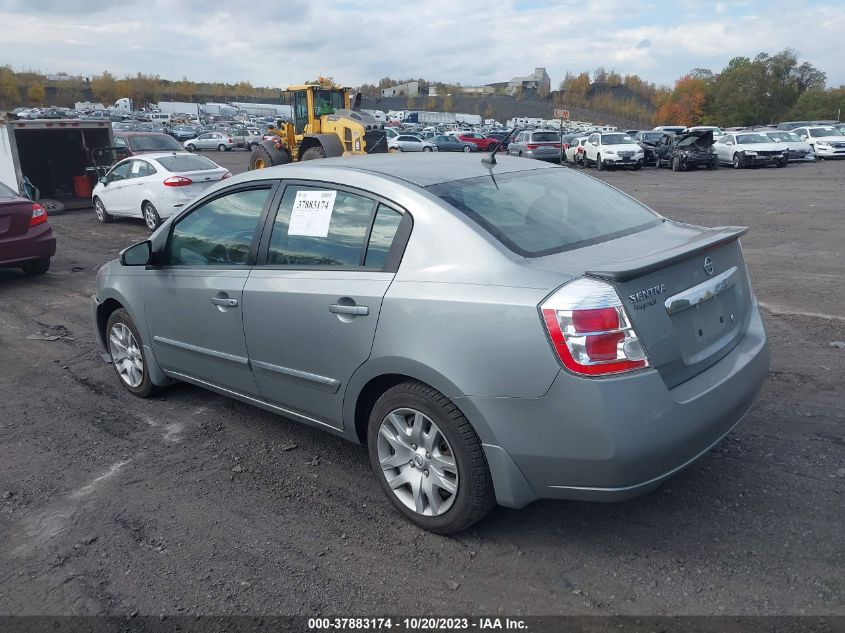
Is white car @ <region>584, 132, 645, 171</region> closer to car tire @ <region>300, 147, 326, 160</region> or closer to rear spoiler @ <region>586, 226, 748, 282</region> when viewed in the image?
car tire @ <region>300, 147, 326, 160</region>

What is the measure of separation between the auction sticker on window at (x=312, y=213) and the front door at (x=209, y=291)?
0.28m

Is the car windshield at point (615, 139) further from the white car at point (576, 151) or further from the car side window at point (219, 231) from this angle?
the car side window at point (219, 231)

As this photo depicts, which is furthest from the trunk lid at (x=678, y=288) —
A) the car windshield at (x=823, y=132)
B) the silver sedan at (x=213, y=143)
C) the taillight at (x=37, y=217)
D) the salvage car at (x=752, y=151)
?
the silver sedan at (x=213, y=143)

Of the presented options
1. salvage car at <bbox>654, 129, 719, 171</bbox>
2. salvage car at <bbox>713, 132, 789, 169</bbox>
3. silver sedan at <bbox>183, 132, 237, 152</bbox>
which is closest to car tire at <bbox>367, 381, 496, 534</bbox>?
salvage car at <bbox>654, 129, 719, 171</bbox>

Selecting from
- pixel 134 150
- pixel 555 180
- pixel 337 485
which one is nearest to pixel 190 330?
pixel 337 485

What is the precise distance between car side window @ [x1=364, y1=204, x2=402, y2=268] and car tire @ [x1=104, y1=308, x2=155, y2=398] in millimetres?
2388

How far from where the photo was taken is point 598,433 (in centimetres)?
278

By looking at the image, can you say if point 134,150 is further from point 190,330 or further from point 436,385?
point 436,385

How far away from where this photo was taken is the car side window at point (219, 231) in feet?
13.8

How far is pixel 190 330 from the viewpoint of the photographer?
14.9 ft

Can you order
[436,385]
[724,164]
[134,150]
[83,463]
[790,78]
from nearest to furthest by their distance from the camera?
[436,385], [83,463], [134,150], [724,164], [790,78]

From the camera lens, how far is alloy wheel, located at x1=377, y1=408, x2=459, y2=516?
326 cm

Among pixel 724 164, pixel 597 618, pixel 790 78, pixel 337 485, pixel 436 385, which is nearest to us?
pixel 597 618

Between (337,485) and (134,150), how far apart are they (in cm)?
1871
